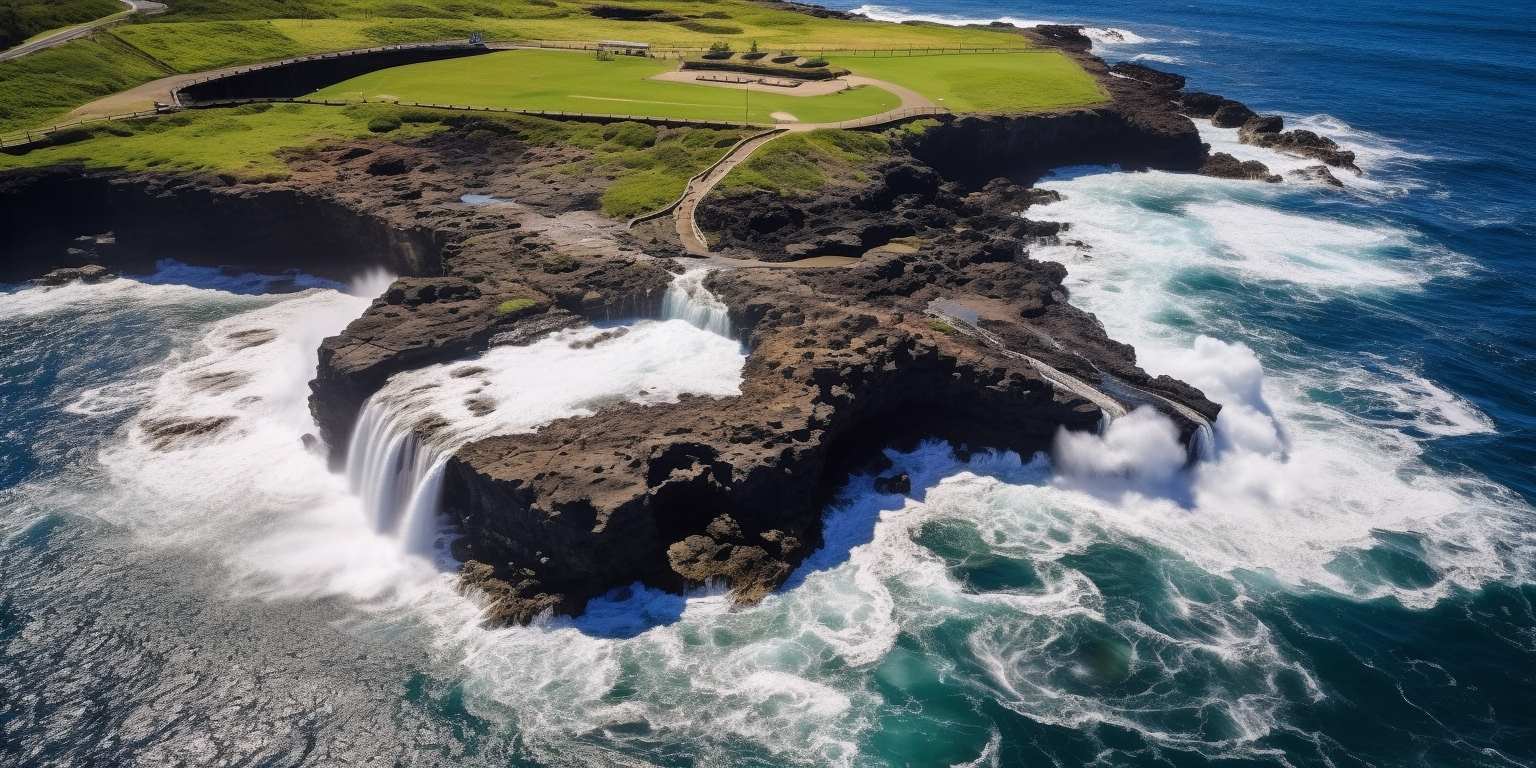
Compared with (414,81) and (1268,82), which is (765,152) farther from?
(1268,82)

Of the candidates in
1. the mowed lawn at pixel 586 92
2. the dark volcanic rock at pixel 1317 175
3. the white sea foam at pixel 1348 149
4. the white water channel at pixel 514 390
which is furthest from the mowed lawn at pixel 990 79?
the white water channel at pixel 514 390

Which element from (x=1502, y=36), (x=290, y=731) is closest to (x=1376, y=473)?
(x=290, y=731)

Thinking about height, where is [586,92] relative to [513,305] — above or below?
above

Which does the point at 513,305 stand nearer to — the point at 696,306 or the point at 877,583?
the point at 696,306

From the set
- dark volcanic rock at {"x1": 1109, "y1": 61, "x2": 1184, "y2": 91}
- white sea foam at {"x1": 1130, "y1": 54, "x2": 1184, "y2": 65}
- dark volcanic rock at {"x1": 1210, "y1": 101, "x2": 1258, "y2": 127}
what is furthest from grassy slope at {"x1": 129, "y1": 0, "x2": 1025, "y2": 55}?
dark volcanic rock at {"x1": 1210, "y1": 101, "x2": 1258, "y2": 127}

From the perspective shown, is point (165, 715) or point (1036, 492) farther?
point (1036, 492)

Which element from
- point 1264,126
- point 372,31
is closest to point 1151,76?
point 1264,126
